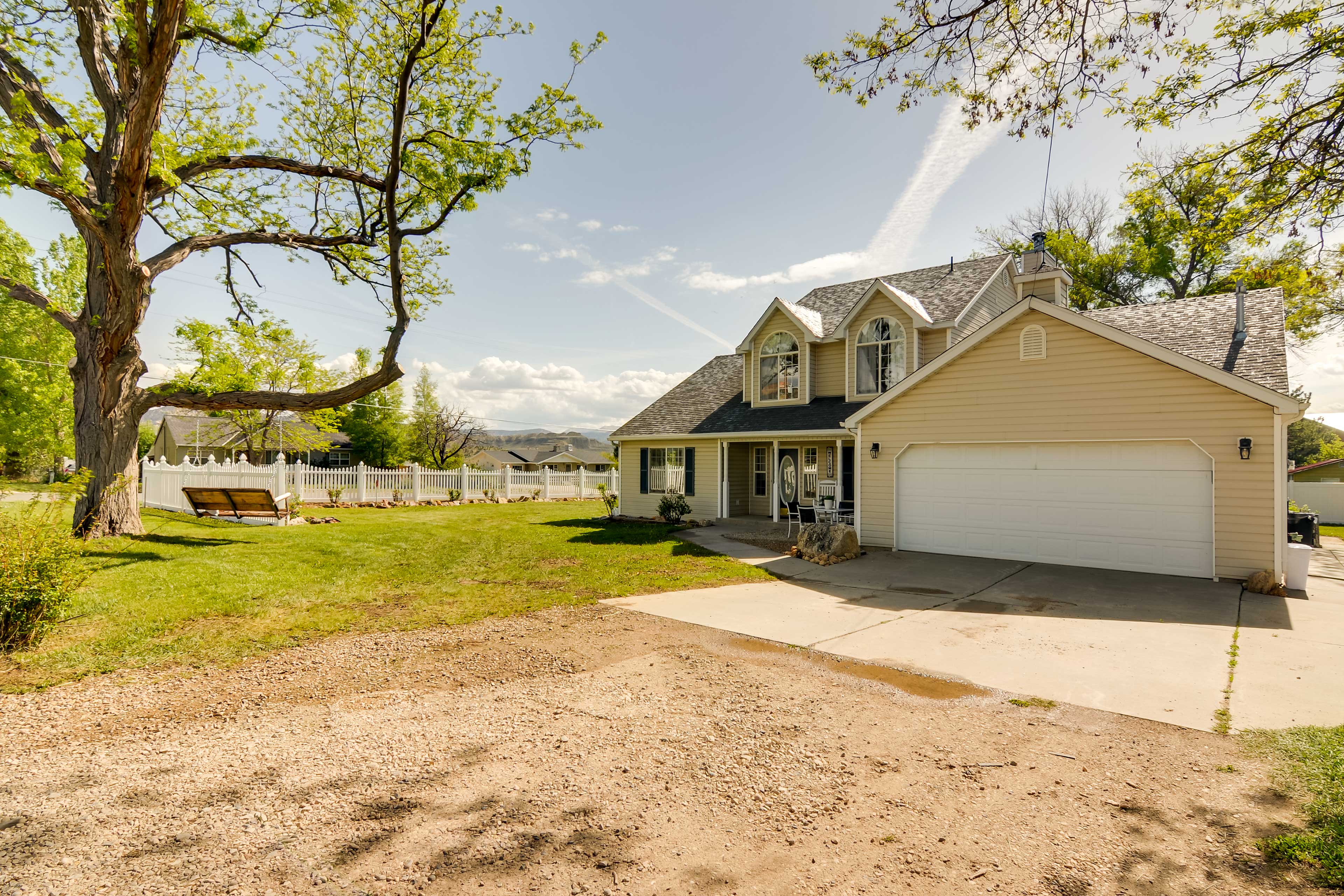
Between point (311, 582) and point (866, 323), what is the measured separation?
14450mm

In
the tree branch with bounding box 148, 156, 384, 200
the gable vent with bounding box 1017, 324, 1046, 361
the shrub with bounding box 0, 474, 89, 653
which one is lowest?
the shrub with bounding box 0, 474, 89, 653

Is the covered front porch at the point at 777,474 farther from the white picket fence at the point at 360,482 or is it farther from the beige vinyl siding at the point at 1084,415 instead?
the white picket fence at the point at 360,482

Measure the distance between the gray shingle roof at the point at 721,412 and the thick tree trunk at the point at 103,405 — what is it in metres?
12.1

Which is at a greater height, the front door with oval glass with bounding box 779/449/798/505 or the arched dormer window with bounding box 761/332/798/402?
the arched dormer window with bounding box 761/332/798/402

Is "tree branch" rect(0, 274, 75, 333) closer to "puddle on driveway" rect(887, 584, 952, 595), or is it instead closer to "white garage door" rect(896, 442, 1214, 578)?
"puddle on driveway" rect(887, 584, 952, 595)

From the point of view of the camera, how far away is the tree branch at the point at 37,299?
10250 mm

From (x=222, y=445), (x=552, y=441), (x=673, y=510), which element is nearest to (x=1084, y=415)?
(x=673, y=510)

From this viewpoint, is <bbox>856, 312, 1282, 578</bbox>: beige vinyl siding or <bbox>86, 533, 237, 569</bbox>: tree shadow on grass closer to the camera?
<bbox>86, 533, 237, 569</bbox>: tree shadow on grass

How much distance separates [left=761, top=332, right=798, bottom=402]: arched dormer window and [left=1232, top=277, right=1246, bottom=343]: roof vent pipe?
31.5 ft

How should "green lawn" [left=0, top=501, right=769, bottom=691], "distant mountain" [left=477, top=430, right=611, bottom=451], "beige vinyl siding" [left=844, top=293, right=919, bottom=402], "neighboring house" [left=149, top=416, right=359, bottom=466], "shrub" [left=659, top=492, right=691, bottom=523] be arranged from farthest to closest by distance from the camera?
"distant mountain" [left=477, top=430, right=611, bottom=451], "neighboring house" [left=149, top=416, right=359, bottom=466], "shrub" [left=659, top=492, right=691, bottom=523], "beige vinyl siding" [left=844, top=293, right=919, bottom=402], "green lawn" [left=0, top=501, right=769, bottom=691]

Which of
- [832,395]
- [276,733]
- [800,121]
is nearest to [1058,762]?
[276,733]

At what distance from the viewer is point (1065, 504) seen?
10.9 meters

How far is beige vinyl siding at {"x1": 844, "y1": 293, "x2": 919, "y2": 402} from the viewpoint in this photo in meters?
15.9

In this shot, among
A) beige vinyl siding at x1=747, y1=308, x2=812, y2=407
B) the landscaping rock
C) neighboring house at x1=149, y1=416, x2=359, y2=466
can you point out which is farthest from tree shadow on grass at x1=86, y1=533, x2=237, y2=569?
neighboring house at x1=149, y1=416, x2=359, y2=466
